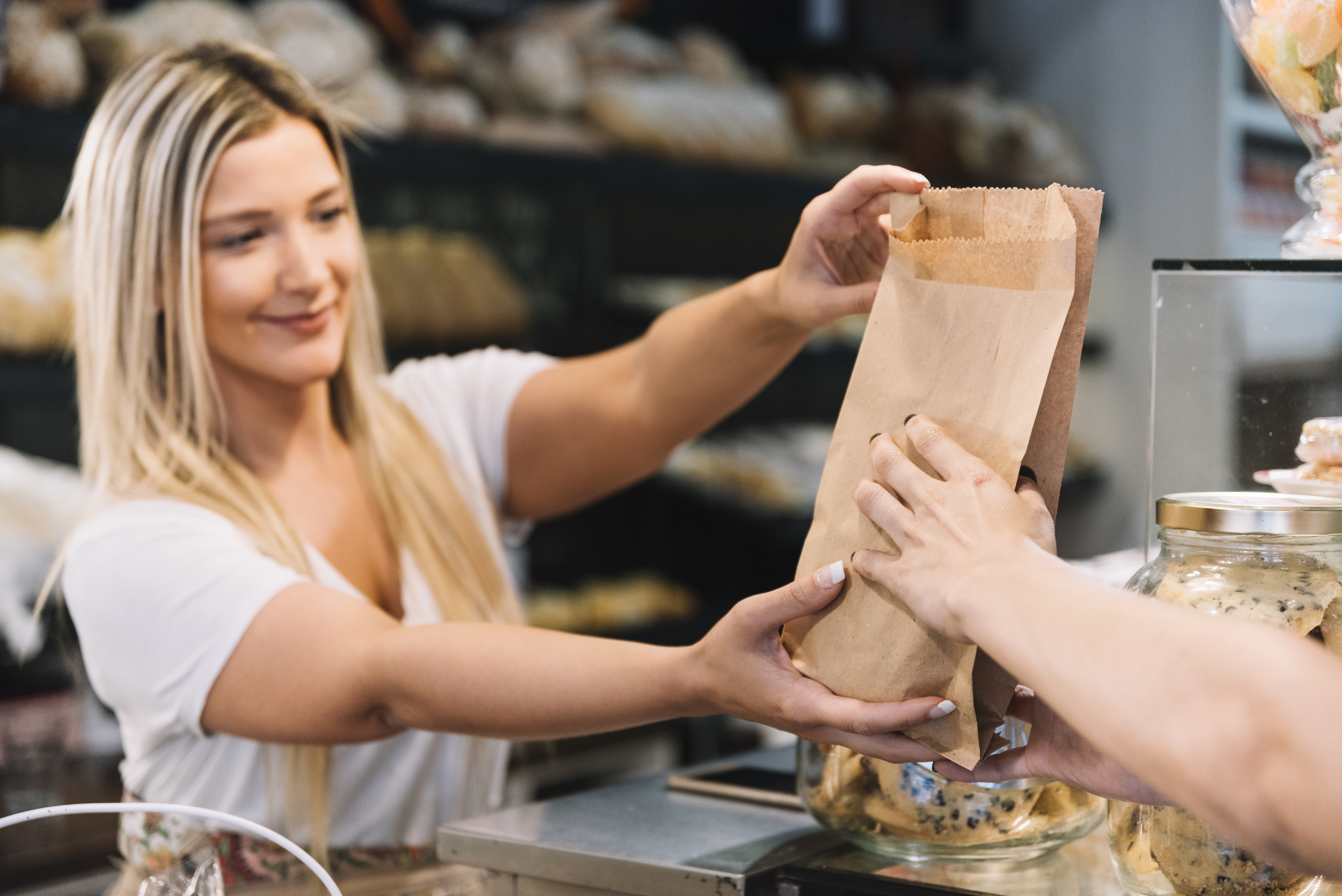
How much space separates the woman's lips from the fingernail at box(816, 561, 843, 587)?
881mm

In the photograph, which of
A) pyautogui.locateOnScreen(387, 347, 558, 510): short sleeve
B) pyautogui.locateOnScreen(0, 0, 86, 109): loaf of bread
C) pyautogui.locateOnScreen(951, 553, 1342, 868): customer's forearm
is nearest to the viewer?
pyautogui.locateOnScreen(951, 553, 1342, 868): customer's forearm

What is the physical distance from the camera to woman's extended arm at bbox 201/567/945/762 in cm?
92

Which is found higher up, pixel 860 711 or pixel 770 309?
pixel 770 309

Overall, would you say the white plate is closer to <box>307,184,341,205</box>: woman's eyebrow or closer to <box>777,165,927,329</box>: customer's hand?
<box>777,165,927,329</box>: customer's hand

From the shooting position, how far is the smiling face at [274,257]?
1489 millimetres

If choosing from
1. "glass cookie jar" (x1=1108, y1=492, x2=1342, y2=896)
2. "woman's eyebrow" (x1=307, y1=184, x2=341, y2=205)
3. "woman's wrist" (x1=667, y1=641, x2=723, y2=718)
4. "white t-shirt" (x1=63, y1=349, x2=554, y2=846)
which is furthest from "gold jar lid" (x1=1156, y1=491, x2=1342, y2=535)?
"woman's eyebrow" (x1=307, y1=184, x2=341, y2=205)

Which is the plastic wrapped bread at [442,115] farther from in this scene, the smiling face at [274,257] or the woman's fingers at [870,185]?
the woman's fingers at [870,185]

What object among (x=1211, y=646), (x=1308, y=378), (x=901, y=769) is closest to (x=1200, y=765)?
(x=1211, y=646)

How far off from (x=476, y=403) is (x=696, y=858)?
3.11ft

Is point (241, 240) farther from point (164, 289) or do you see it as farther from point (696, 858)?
point (696, 858)

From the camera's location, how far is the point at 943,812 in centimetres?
96

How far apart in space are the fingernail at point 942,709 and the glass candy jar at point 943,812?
9 centimetres

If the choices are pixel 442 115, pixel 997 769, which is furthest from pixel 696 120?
pixel 997 769

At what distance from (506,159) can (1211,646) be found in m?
2.45
